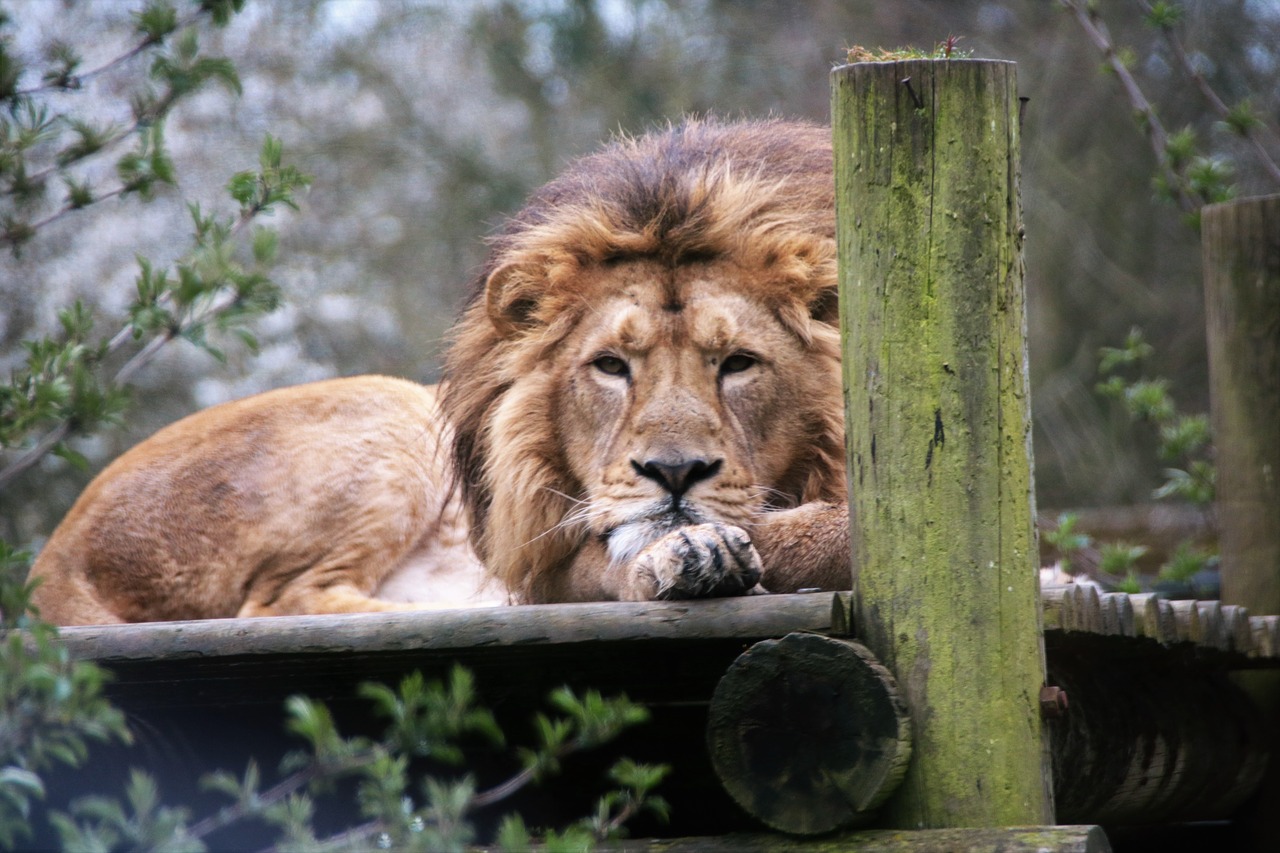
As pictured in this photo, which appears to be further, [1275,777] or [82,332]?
[1275,777]

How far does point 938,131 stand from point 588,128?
10.2 metres

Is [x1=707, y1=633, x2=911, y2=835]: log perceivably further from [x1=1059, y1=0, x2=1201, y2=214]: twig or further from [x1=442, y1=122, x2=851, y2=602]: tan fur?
[x1=1059, y1=0, x2=1201, y2=214]: twig

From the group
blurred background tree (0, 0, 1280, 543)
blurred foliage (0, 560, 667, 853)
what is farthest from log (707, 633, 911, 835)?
blurred background tree (0, 0, 1280, 543)

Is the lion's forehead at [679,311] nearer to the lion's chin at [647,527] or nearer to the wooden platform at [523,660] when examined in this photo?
the lion's chin at [647,527]

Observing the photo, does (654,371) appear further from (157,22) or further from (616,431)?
(157,22)

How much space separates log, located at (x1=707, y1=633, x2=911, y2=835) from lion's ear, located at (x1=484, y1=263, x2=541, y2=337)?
1.35 meters

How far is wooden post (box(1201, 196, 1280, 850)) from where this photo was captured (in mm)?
3975

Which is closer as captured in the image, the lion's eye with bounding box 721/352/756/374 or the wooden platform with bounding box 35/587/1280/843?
the wooden platform with bounding box 35/587/1280/843

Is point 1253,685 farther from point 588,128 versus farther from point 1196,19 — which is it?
point 588,128

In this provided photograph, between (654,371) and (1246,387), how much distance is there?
6.23 feet

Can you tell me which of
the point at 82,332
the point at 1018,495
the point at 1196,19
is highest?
the point at 1196,19

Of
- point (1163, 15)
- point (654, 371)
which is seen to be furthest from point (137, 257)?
point (1163, 15)

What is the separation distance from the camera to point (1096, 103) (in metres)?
10.2

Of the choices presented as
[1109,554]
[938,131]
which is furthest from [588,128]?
[938,131]
